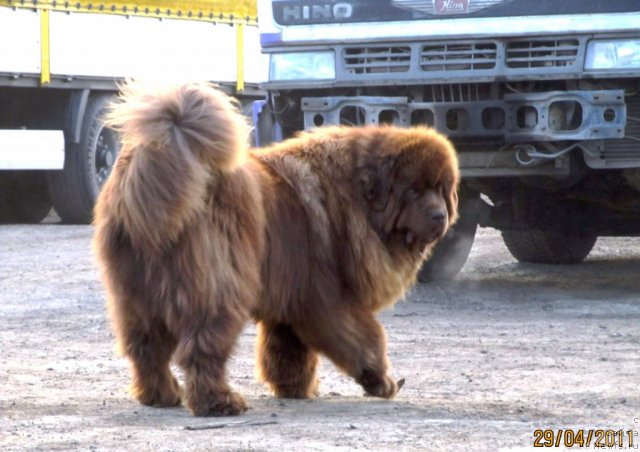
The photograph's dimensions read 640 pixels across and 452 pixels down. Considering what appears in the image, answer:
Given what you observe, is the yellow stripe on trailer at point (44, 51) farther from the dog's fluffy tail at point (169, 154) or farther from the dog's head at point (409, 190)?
the dog's fluffy tail at point (169, 154)

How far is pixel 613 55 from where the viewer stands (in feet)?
30.8

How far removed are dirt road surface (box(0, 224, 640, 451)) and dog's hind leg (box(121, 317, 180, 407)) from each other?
90 millimetres

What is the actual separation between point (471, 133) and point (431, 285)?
169 cm

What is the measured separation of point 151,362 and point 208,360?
414 mm

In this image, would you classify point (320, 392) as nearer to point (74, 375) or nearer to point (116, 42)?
point (74, 375)

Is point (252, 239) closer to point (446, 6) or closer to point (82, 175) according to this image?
point (446, 6)

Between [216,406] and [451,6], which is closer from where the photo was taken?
[216,406]

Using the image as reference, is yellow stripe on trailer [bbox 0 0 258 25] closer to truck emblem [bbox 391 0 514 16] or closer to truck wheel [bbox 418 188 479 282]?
truck wheel [bbox 418 188 479 282]

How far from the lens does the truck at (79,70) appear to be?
15570mm

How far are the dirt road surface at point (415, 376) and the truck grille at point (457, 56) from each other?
161cm

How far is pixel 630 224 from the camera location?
11273 mm
